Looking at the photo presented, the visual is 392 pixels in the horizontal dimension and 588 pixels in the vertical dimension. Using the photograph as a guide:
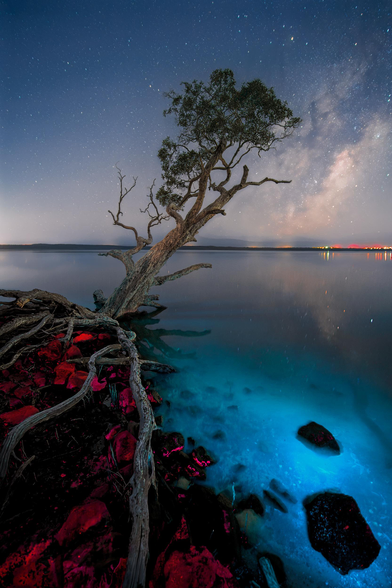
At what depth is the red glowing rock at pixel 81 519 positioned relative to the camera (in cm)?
231

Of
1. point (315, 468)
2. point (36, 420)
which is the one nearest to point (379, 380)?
point (315, 468)

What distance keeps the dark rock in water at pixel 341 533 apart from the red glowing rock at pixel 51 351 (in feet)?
20.1

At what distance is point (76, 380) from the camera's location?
4930mm

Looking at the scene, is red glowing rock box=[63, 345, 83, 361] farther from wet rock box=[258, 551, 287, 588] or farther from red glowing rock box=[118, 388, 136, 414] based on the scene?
wet rock box=[258, 551, 287, 588]

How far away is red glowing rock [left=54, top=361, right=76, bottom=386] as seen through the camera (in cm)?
492

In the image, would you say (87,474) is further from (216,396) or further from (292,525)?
(216,396)

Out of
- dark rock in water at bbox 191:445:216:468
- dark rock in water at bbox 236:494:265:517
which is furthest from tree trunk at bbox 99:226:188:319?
dark rock in water at bbox 236:494:265:517

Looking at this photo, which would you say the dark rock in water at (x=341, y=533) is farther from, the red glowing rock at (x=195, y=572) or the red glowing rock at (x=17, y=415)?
the red glowing rock at (x=17, y=415)

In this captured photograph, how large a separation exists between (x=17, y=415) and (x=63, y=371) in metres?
1.38

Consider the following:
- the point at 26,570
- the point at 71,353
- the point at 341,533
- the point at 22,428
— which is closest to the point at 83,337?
the point at 71,353

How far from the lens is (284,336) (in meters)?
11.7

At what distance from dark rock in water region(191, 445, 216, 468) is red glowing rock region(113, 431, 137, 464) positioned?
4.46ft

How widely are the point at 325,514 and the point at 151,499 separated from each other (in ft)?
9.01

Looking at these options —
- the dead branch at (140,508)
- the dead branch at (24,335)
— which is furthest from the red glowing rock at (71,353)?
the dead branch at (140,508)
